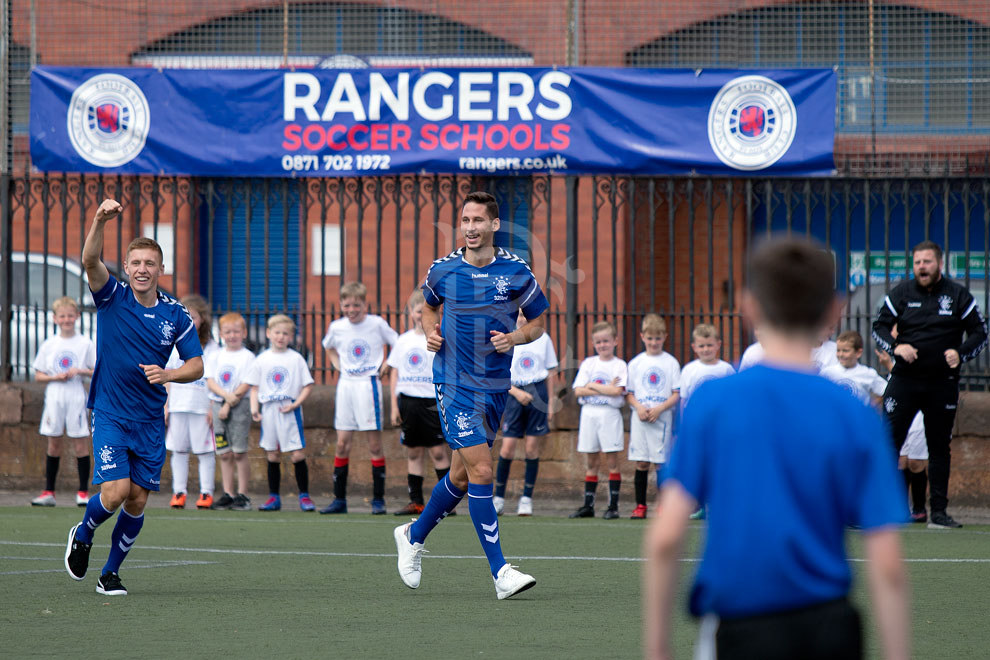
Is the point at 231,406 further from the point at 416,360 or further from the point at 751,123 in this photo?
the point at 751,123

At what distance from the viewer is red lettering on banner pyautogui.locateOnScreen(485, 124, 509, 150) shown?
43.1 feet

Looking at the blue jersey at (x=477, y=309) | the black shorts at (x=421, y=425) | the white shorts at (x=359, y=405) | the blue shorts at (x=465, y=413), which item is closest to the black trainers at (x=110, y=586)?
the blue shorts at (x=465, y=413)

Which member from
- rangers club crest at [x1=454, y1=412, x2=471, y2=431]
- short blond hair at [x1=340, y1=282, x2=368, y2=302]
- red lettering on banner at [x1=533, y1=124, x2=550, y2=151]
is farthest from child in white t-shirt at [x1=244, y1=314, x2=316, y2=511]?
rangers club crest at [x1=454, y1=412, x2=471, y2=431]

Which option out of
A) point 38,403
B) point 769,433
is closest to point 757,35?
point 38,403

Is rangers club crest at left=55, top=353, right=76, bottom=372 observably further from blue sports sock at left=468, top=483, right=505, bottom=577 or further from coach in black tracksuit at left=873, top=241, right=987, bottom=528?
coach in black tracksuit at left=873, top=241, right=987, bottom=528

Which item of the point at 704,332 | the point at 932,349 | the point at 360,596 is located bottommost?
the point at 360,596

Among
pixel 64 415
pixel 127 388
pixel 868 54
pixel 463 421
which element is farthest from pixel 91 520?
pixel 868 54

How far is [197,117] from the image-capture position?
532 inches

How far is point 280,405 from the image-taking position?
12.2 meters

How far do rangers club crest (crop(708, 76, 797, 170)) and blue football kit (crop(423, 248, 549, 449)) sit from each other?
5810mm

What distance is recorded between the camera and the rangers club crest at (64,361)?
12.6 m

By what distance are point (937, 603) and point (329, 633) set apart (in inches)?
119

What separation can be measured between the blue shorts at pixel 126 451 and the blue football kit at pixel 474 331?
4.94 feet

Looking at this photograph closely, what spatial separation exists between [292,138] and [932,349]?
6366 millimetres
